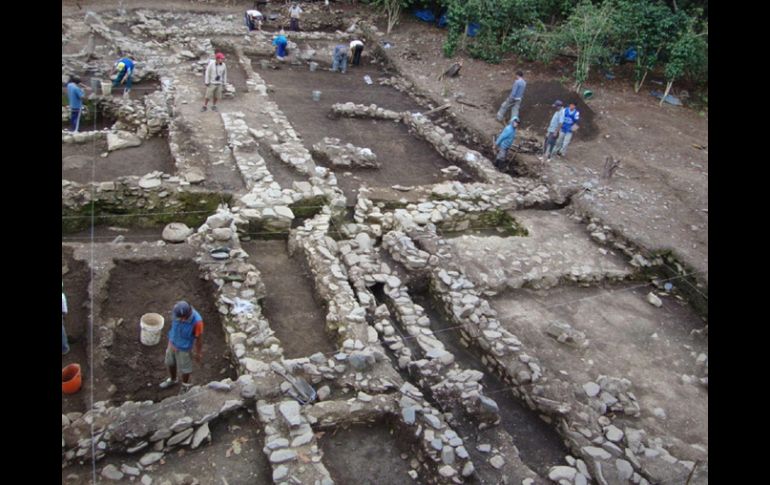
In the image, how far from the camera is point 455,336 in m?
8.70

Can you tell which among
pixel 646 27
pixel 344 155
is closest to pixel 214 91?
pixel 344 155

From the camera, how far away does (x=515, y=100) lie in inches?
598

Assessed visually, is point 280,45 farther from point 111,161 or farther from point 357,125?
point 111,161

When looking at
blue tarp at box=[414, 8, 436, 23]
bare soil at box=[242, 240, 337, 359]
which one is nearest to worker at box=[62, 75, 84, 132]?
bare soil at box=[242, 240, 337, 359]

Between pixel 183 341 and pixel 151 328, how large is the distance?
3.27 ft

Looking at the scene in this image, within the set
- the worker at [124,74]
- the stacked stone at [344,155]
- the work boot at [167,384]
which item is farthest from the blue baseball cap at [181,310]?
the worker at [124,74]

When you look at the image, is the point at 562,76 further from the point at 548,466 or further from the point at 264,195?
the point at 548,466

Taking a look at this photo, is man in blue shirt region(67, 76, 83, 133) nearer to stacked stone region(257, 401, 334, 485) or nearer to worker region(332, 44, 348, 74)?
worker region(332, 44, 348, 74)

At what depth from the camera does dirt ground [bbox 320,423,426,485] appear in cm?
635

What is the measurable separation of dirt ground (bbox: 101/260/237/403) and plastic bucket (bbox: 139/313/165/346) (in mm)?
117

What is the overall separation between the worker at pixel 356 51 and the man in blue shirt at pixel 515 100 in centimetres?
546

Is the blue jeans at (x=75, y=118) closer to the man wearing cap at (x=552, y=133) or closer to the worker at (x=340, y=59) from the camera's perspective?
the worker at (x=340, y=59)
